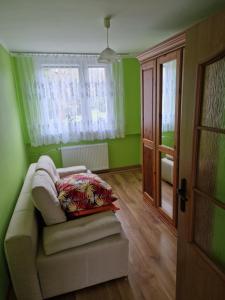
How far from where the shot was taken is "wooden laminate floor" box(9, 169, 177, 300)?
5.66ft

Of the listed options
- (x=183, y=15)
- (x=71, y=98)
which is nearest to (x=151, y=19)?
(x=183, y=15)

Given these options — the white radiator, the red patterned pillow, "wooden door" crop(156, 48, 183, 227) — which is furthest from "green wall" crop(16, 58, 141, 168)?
the red patterned pillow

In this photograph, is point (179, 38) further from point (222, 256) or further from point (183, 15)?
point (222, 256)

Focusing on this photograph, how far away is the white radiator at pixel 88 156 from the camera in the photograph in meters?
3.99

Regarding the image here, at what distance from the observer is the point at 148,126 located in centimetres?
277

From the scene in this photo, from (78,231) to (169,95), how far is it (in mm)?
1642

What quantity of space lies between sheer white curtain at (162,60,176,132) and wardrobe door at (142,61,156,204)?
0.19 metres

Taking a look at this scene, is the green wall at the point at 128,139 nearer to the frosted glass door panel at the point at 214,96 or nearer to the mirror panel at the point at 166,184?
the mirror panel at the point at 166,184

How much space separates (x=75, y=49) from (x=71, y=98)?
0.81 meters

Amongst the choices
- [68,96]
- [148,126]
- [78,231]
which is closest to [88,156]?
[68,96]

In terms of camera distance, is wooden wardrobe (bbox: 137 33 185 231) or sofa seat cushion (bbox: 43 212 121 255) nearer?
sofa seat cushion (bbox: 43 212 121 255)

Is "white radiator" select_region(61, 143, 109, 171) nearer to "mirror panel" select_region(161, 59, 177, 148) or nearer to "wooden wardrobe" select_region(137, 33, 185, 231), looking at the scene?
"wooden wardrobe" select_region(137, 33, 185, 231)

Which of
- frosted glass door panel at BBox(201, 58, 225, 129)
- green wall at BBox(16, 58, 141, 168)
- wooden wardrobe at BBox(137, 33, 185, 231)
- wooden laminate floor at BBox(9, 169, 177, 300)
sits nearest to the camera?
frosted glass door panel at BBox(201, 58, 225, 129)

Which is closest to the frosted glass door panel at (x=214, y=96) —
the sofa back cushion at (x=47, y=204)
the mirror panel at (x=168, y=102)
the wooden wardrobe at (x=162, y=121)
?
the wooden wardrobe at (x=162, y=121)
